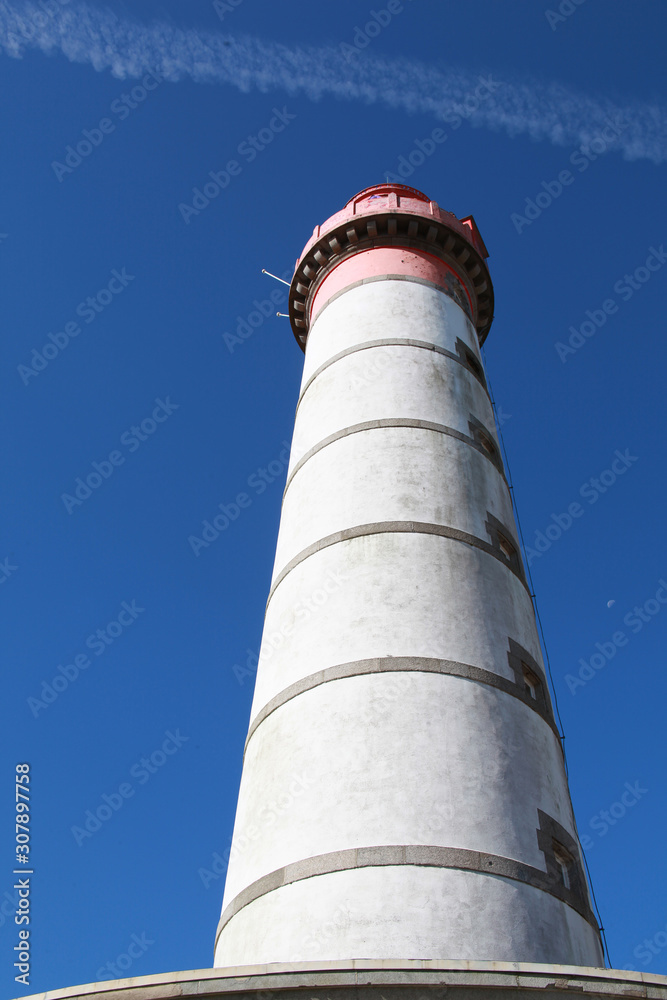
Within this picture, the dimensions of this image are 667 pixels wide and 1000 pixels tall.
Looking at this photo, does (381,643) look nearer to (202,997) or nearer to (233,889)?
(233,889)

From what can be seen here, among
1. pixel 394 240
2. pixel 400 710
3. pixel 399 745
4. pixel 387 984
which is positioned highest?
pixel 394 240

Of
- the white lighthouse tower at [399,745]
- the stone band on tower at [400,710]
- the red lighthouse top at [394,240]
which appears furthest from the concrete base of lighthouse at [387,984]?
the red lighthouse top at [394,240]

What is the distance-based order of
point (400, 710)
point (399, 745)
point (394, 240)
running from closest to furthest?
point (399, 745), point (400, 710), point (394, 240)

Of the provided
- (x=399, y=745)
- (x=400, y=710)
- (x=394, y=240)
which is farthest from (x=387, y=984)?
(x=394, y=240)

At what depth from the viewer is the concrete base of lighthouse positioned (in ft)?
18.5

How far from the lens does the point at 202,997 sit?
5.61 meters

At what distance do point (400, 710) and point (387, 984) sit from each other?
3356 mm

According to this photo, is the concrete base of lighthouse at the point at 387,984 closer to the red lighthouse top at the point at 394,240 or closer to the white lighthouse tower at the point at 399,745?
the white lighthouse tower at the point at 399,745

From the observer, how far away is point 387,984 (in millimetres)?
5648

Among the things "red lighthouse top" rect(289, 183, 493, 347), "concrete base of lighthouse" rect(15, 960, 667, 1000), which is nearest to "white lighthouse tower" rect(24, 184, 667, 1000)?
"concrete base of lighthouse" rect(15, 960, 667, 1000)

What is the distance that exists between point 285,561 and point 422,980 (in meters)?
6.64

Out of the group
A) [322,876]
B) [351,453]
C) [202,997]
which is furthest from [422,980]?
[351,453]

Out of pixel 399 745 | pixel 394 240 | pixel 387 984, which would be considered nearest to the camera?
pixel 387 984

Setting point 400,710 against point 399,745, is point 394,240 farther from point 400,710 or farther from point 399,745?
point 399,745
